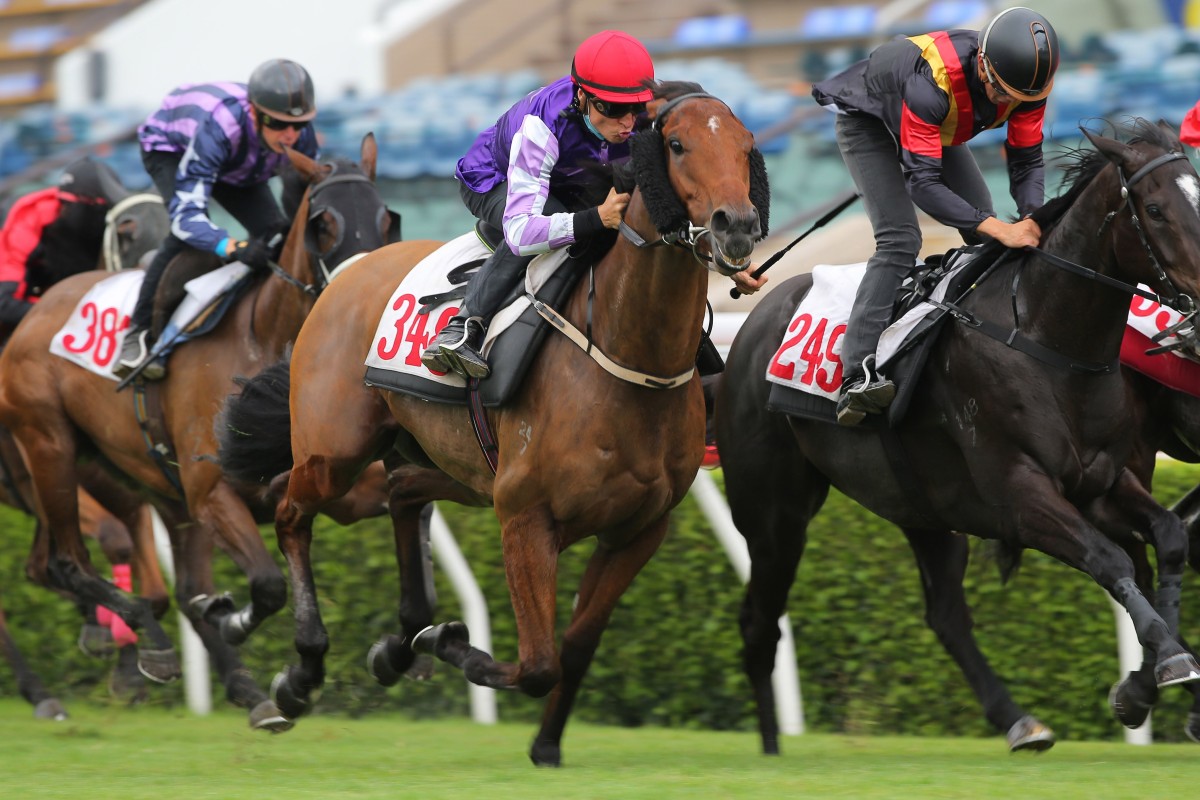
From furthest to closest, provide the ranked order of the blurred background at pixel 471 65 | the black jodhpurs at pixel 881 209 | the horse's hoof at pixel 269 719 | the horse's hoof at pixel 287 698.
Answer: the blurred background at pixel 471 65, the horse's hoof at pixel 269 719, the horse's hoof at pixel 287 698, the black jodhpurs at pixel 881 209

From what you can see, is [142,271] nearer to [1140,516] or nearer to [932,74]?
[932,74]

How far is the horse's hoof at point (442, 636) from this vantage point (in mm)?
5086

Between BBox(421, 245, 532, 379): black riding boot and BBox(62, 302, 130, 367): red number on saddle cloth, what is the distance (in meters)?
2.25

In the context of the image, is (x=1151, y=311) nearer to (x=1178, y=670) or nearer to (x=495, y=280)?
(x=1178, y=670)

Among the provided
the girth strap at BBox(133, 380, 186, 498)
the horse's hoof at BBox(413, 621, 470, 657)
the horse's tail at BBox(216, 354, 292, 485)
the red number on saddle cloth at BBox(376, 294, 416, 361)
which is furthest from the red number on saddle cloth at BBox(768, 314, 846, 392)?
the girth strap at BBox(133, 380, 186, 498)

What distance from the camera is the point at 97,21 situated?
818 inches

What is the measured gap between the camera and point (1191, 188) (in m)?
4.27

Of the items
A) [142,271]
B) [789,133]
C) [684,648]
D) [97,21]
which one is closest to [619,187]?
[684,648]

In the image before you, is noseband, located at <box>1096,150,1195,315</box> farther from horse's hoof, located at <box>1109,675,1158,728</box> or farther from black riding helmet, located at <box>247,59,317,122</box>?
black riding helmet, located at <box>247,59,317,122</box>

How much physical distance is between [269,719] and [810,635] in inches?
80.3

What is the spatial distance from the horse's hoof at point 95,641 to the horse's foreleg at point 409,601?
2.01 m

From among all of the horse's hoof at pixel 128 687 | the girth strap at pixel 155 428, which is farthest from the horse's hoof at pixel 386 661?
the horse's hoof at pixel 128 687

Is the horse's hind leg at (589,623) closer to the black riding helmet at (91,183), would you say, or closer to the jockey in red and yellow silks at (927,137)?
the jockey in red and yellow silks at (927,137)

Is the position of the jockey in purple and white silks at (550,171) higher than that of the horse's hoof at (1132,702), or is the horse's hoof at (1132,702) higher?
the jockey in purple and white silks at (550,171)
